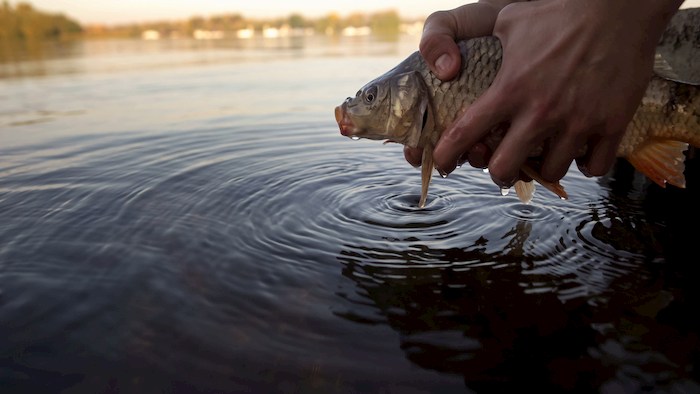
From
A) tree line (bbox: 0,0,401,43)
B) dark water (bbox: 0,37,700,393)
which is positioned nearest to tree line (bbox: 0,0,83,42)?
tree line (bbox: 0,0,401,43)

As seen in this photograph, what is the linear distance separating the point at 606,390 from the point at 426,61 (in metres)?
1.75

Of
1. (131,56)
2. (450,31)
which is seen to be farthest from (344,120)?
(131,56)

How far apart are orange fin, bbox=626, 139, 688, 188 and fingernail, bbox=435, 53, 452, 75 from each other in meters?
1.08

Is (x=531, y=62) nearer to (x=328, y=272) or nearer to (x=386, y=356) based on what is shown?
(x=386, y=356)

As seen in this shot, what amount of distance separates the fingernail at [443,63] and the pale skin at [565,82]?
0.30m

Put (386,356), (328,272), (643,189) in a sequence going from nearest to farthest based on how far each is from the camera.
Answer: (386,356) → (328,272) → (643,189)

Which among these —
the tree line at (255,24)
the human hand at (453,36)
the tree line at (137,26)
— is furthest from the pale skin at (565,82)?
the tree line at (255,24)

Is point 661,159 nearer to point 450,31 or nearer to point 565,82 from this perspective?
point 565,82

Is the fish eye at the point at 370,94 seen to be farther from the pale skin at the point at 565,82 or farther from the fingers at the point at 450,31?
the pale skin at the point at 565,82

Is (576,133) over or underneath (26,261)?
over

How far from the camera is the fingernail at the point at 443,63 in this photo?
260 cm

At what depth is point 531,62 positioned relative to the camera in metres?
2.15

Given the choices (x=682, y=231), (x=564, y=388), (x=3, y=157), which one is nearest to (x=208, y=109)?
(x=3, y=157)

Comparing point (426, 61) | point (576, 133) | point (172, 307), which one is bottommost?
point (172, 307)
